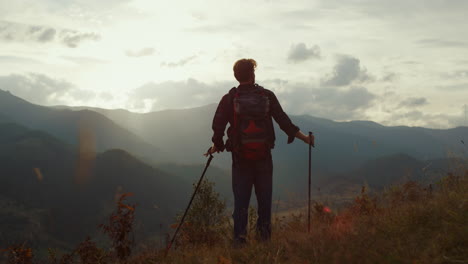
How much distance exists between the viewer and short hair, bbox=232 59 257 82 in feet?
19.0

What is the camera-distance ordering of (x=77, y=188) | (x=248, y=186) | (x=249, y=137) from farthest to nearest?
1. (x=77, y=188)
2. (x=248, y=186)
3. (x=249, y=137)

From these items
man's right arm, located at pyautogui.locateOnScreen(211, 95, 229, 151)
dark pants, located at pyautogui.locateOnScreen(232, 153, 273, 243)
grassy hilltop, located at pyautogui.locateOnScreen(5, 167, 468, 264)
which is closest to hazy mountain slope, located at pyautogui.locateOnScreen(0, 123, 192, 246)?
grassy hilltop, located at pyautogui.locateOnScreen(5, 167, 468, 264)

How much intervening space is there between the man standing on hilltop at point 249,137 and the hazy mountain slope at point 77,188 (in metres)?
143

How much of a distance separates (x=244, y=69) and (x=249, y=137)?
101 centimetres

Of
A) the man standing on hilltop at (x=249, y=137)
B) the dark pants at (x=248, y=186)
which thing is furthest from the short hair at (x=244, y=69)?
the dark pants at (x=248, y=186)

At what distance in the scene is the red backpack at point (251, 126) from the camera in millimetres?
5566

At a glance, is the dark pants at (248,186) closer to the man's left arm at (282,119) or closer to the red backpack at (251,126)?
the red backpack at (251,126)

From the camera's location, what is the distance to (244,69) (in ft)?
18.9

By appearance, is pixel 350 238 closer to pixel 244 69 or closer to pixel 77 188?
pixel 244 69

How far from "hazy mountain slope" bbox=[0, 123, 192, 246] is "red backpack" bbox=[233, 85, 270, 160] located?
5646 inches

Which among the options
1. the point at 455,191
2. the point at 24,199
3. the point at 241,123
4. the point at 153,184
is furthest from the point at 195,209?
the point at 153,184

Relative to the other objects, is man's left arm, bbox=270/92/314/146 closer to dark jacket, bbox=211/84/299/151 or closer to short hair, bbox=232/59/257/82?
dark jacket, bbox=211/84/299/151

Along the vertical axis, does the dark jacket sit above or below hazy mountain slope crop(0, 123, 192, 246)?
above

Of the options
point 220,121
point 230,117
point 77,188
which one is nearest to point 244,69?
point 230,117
